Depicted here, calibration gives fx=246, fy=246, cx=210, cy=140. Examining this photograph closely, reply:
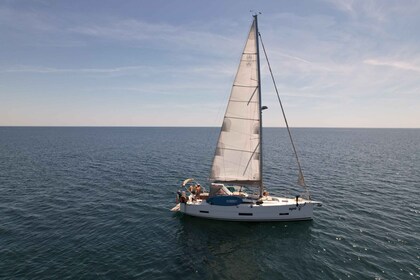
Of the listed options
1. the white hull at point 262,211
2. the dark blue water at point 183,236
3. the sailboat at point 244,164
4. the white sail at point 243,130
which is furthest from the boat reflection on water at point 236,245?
the white sail at point 243,130

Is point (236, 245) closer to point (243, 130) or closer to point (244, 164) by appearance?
point (244, 164)

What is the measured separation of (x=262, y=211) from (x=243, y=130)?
29.9ft

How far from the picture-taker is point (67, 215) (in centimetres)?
2872

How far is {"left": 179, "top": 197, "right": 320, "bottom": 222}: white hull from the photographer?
88.2ft

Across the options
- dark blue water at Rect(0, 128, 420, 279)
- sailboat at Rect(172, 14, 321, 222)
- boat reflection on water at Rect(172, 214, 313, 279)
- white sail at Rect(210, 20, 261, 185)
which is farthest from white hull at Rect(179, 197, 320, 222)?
white sail at Rect(210, 20, 261, 185)

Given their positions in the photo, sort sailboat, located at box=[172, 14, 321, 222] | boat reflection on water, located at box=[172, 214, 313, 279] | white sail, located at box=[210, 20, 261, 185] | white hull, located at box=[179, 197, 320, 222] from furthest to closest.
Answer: white hull, located at box=[179, 197, 320, 222], sailboat, located at box=[172, 14, 321, 222], white sail, located at box=[210, 20, 261, 185], boat reflection on water, located at box=[172, 214, 313, 279]

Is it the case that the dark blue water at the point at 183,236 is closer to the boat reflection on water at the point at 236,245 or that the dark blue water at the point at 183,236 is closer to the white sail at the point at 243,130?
the boat reflection on water at the point at 236,245

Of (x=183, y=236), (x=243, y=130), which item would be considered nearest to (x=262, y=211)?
(x=183, y=236)

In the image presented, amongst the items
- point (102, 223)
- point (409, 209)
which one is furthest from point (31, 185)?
point (409, 209)

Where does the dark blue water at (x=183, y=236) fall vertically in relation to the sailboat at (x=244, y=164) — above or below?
below

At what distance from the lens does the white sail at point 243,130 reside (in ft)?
83.3

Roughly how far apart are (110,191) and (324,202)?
31391 millimetres

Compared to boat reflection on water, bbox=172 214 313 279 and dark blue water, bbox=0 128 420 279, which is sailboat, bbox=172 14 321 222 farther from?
dark blue water, bbox=0 128 420 279

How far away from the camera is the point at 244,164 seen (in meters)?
28.0
